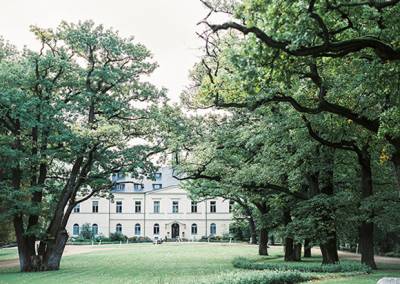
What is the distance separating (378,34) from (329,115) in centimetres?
501

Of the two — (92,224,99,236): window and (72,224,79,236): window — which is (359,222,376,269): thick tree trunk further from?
(72,224,79,236): window

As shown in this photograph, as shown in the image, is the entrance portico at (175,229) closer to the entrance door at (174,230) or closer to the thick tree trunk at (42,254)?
the entrance door at (174,230)

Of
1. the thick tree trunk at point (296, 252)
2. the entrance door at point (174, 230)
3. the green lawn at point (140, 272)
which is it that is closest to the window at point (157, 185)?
the entrance door at point (174, 230)

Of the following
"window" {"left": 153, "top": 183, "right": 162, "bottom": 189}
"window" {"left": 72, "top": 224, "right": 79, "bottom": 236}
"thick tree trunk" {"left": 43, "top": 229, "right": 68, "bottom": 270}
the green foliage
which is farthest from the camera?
"window" {"left": 153, "top": 183, "right": 162, "bottom": 189}

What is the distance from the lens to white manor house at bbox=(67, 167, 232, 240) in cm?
7581

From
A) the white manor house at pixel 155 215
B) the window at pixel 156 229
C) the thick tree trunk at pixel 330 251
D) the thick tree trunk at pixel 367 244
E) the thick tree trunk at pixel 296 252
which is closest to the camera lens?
the thick tree trunk at pixel 330 251

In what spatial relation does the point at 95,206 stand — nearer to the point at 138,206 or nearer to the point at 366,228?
the point at 138,206

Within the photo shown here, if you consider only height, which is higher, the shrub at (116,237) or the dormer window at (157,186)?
the dormer window at (157,186)

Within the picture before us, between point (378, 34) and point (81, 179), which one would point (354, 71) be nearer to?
point (378, 34)

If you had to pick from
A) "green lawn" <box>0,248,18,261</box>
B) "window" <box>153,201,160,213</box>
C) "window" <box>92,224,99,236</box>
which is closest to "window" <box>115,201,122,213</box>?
"window" <box>92,224,99,236</box>

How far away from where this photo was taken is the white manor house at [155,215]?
75.8 metres

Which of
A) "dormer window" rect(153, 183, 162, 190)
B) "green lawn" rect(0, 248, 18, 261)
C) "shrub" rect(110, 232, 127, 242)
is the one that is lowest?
"green lawn" rect(0, 248, 18, 261)

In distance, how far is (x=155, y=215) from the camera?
250 ft

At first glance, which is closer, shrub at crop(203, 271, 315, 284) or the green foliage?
shrub at crop(203, 271, 315, 284)
